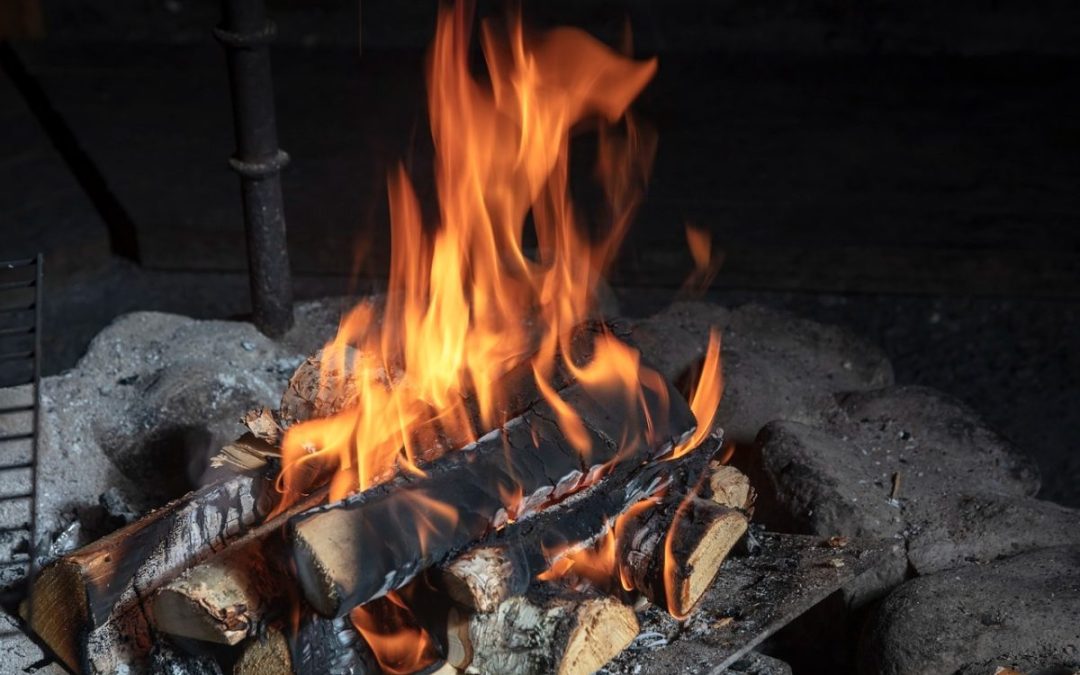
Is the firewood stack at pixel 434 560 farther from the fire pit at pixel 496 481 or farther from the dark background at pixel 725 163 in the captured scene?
the dark background at pixel 725 163

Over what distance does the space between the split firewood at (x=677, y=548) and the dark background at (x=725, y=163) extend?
1520mm

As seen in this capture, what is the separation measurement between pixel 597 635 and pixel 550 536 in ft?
0.61

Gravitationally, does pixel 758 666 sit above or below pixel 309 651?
below

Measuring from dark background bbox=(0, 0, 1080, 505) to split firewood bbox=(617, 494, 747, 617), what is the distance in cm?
152

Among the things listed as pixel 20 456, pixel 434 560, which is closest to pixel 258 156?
pixel 20 456

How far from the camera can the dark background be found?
422cm

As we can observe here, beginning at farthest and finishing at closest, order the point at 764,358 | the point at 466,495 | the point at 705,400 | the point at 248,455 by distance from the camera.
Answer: the point at 764,358 < the point at 705,400 < the point at 248,455 < the point at 466,495

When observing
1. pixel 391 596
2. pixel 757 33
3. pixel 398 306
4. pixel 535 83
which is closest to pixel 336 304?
pixel 398 306

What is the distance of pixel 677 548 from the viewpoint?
85.2 inches

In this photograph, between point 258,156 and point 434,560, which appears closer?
point 434,560

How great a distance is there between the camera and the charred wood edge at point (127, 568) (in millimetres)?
2117

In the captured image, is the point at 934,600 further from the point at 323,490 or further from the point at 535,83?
the point at 535,83

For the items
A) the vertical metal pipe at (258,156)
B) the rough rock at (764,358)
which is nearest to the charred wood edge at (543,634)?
the rough rock at (764,358)

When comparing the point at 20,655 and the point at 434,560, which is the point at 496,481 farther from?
the point at 20,655
